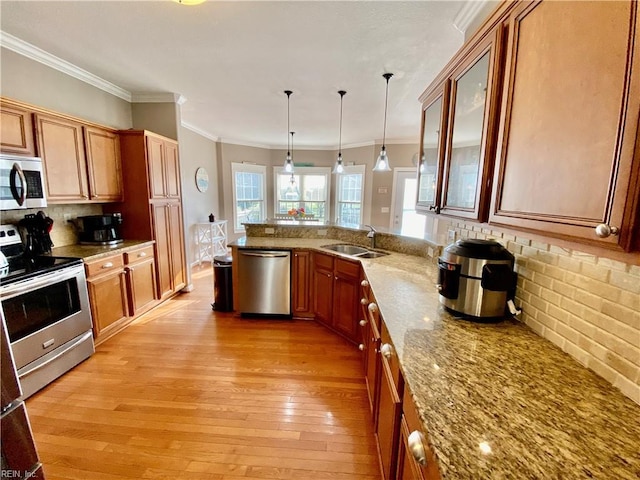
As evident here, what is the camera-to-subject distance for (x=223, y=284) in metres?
3.42

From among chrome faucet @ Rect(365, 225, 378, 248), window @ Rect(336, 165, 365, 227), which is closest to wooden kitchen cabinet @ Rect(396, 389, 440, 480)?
chrome faucet @ Rect(365, 225, 378, 248)

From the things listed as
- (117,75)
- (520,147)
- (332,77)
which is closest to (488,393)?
(520,147)

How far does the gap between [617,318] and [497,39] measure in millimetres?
1059

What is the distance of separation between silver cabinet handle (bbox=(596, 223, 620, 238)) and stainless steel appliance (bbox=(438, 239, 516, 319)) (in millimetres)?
623

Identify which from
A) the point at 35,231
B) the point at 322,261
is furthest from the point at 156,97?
the point at 322,261

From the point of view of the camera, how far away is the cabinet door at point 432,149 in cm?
159

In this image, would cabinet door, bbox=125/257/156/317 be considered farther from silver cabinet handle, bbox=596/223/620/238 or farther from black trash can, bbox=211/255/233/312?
silver cabinet handle, bbox=596/223/620/238

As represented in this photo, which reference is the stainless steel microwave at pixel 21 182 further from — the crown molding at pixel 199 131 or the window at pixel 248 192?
the window at pixel 248 192

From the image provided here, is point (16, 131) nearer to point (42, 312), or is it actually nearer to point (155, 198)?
point (155, 198)

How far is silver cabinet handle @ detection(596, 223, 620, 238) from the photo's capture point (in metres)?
0.59

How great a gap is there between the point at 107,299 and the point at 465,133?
130 inches

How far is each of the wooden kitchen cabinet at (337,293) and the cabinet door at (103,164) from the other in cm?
237

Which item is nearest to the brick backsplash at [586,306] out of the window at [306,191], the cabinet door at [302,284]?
the cabinet door at [302,284]

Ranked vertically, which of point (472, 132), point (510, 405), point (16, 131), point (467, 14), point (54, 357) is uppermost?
point (467, 14)
